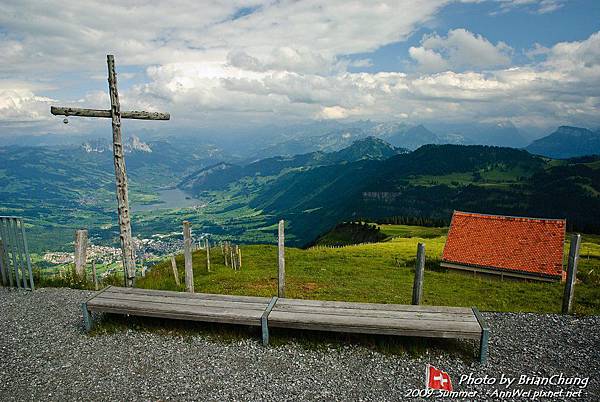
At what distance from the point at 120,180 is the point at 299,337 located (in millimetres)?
9275

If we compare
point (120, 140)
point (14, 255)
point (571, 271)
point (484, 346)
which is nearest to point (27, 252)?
point (14, 255)

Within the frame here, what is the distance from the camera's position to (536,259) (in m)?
31.7

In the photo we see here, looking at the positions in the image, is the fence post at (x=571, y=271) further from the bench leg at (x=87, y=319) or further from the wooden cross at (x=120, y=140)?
the bench leg at (x=87, y=319)

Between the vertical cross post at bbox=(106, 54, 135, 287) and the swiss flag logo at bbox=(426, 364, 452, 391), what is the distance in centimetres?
1140

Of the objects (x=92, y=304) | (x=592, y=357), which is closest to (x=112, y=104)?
(x=92, y=304)

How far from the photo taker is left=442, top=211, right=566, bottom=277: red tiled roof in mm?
31625

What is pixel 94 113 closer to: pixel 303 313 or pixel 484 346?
pixel 303 313

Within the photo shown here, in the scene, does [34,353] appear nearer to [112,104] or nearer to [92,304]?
[92,304]

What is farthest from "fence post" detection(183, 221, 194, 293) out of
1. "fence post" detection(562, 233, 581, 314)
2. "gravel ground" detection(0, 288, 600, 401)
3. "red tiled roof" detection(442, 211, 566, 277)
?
"red tiled roof" detection(442, 211, 566, 277)

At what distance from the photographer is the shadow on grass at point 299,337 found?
32.7 feet

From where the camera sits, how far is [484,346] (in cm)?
938

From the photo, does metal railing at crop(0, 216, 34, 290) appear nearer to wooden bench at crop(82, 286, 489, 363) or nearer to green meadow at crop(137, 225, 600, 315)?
green meadow at crop(137, 225, 600, 315)

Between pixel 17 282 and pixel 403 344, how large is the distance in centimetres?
1539

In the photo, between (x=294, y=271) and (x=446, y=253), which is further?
(x=446, y=253)
